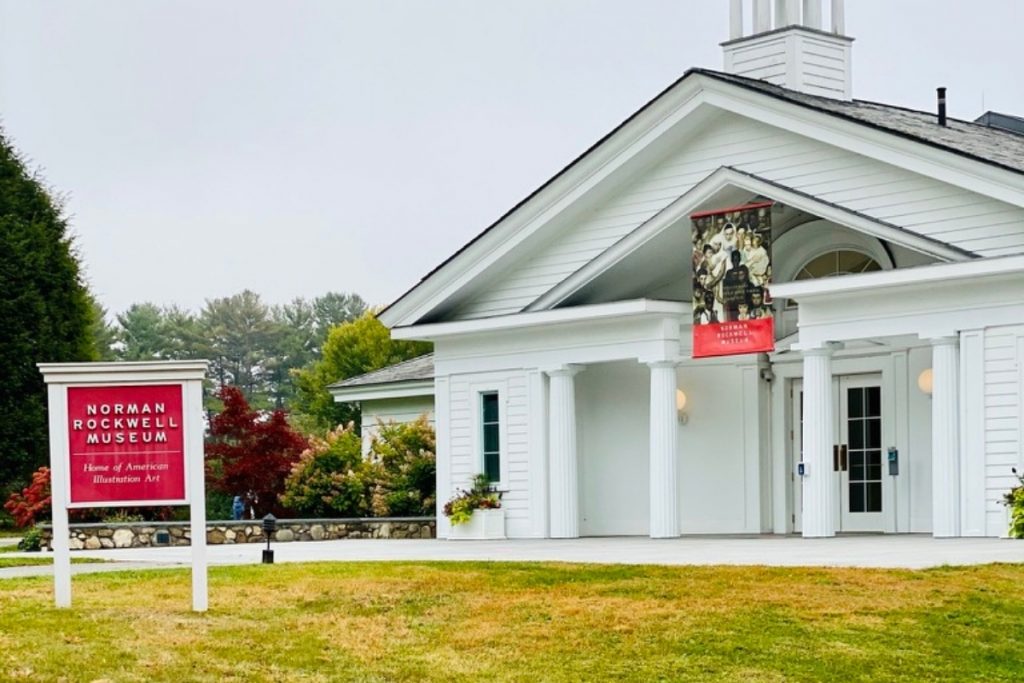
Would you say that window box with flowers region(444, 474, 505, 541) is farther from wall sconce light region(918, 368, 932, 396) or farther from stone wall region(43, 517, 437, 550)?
wall sconce light region(918, 368, 932, 396)

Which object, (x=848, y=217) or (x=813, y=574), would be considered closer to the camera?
(x=813, y=574)

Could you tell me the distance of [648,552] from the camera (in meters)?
22.5

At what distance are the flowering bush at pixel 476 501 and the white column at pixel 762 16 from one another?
8.01m

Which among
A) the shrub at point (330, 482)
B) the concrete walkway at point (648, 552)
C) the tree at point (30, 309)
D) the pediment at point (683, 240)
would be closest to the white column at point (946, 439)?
the concrete walkway at point (648, 552)

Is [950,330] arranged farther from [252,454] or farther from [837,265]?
[252,454]

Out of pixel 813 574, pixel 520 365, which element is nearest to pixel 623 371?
pixel 520 365

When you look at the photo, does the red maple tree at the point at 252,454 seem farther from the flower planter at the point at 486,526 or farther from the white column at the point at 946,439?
the white column at the point at 946,439

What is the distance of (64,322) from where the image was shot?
1822 inches

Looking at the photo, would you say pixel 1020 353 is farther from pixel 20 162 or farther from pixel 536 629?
pixel 20 162

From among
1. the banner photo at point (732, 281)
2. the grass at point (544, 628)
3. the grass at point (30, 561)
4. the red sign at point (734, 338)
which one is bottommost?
the grass at point (30, 561)

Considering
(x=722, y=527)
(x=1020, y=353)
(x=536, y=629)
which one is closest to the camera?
(x=536, y=629)

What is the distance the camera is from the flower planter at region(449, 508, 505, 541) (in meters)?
29.7

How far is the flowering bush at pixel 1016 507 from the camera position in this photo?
23.2m

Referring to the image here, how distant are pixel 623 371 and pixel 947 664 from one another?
16081mm
